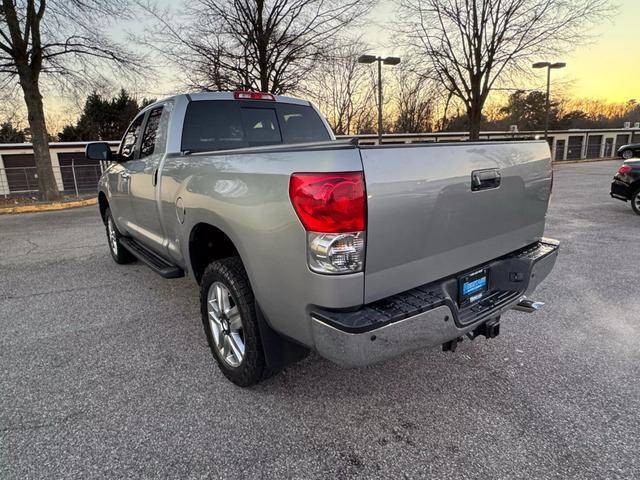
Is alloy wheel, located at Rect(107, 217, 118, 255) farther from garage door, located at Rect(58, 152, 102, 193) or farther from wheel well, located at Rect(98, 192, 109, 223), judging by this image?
garage door, located at Rect(58, 152, 102, 193)

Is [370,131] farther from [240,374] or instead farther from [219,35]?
[240,374]

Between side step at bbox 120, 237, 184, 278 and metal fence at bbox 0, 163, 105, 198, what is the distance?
54.3ft

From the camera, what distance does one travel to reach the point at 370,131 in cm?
3600

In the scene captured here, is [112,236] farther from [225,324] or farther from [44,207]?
[44,207]

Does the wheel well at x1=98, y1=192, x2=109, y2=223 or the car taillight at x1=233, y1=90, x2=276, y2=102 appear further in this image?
the wheel well at x1=98, y1=192, x2=109, y2=223

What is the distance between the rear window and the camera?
3.46 m

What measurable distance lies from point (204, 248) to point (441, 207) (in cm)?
178

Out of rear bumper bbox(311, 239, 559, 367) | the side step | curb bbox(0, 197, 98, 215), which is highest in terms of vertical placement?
rear bumper bbox(311, 239, 559, 367)

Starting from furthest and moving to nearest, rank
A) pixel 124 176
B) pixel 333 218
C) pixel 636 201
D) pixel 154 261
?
pixel 636 201 → pixel 124 176 → pixel 154 261 → pixel 333 218

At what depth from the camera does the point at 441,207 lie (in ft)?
6.58

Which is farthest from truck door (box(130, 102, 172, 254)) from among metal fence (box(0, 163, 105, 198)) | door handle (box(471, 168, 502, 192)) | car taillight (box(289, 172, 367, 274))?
metal fence (box(0, 163, 105, 198))

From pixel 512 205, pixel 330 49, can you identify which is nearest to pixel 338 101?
pixel 330 49

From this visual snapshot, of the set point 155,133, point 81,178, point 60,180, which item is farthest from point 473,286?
point 60,180

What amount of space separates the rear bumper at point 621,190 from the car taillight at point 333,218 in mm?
9410
